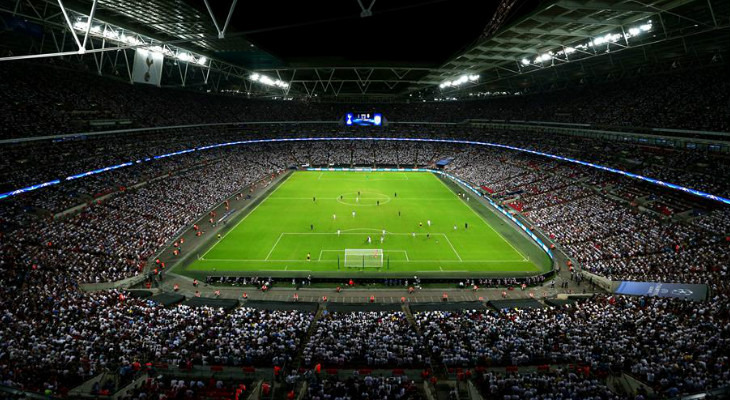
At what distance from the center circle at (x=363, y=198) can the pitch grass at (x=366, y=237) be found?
0.46 ft

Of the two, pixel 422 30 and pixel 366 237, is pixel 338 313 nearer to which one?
pixel 366 237

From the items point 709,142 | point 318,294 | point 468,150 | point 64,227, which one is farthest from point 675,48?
point 64,227

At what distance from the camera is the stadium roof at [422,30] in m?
29.9

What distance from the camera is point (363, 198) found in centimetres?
5631

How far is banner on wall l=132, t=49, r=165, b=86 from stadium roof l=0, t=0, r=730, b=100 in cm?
610

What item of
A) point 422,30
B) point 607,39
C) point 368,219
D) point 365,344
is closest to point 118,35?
point 422,30

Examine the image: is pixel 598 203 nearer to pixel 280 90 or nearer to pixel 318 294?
pixel 318 294

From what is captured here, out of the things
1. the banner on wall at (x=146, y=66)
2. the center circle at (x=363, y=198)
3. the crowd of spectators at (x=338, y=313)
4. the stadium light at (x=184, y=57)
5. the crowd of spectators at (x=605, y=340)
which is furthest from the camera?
the stadium light at (x=184, y=57)

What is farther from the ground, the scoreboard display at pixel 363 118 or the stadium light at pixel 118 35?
the stadium light at pixel 118 35

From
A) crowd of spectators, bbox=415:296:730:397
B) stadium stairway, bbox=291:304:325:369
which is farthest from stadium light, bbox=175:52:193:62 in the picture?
crowd of spectators, bbox=415:296:730:397

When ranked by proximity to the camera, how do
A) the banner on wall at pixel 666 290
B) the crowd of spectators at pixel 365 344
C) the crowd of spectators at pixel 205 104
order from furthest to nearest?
the crowd of spectators at pixel 205 104 < the banner on wall at pixel 666 290 < the crowd of spectators at pixel 365 344

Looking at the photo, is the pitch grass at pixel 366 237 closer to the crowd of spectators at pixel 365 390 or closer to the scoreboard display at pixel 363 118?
the crowd of spectators at pixel 365 390

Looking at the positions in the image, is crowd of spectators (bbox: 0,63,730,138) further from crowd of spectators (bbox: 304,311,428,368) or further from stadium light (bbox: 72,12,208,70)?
crowd of spectators (bbox: 304,311,428,368)

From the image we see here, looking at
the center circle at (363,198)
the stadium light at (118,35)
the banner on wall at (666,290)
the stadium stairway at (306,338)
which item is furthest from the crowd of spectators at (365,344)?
the center circle at (363,198)
